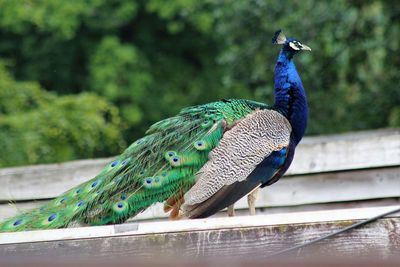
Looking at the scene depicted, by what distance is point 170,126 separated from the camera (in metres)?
4.27

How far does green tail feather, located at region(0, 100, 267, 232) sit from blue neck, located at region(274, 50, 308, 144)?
21cm

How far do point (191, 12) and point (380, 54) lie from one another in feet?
10.5

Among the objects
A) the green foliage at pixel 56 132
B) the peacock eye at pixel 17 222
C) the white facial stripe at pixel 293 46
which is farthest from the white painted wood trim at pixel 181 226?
the green foliage at pixel 56 132

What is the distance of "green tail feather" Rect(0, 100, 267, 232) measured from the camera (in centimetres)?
378

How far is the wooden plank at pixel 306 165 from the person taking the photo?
4.61 metres

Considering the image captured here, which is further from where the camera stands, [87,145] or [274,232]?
[87,145]

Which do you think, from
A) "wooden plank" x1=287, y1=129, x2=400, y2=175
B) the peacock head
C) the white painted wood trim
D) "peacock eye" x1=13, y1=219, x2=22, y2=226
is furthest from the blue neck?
the white painted wood trim

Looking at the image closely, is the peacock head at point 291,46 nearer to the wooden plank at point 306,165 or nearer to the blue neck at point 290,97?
the blue neck at point 290,97

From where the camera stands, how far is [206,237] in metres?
2.58

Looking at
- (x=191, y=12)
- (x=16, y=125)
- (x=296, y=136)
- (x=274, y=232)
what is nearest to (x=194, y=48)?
(x=191, y=12)

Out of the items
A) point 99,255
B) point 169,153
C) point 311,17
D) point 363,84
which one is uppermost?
point 311,17

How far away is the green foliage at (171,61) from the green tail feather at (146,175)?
2863 millimetres

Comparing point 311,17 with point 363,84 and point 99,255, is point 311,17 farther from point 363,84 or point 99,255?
point 99,255

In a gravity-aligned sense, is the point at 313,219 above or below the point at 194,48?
below
